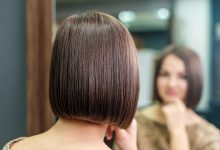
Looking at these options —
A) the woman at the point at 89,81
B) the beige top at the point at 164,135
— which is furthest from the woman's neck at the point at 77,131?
the beige top at the point at 164,135

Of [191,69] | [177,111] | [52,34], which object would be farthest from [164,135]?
[52,34]

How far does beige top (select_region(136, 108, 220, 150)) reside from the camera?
92 cm

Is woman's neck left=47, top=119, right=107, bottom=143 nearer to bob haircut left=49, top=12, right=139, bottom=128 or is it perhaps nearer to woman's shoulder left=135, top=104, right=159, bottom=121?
bob haircut left=49, top=12, right=139, bottom=128

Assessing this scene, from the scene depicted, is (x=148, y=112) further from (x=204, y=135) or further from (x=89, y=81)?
(x=89, y=81)

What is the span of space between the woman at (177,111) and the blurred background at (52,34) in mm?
19

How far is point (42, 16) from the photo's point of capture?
1.05m

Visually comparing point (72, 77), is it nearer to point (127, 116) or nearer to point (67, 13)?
point (127, 116)

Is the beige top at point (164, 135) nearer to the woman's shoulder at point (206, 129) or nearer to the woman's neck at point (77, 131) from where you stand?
the woman's shoulder at point (206, 129)

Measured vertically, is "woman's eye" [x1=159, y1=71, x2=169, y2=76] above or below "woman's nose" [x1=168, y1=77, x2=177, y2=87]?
above

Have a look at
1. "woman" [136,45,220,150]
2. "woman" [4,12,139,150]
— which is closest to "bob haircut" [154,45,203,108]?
"woman" [136,45,220,150]

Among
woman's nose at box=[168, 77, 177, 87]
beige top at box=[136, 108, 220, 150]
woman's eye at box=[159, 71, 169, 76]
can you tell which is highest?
woman's eye at box=[159, 71, 169, 76]

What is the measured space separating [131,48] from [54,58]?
0.15 m

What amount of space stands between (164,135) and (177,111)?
0.23 ft

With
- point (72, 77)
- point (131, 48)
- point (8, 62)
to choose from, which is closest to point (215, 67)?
point (131, 48)
